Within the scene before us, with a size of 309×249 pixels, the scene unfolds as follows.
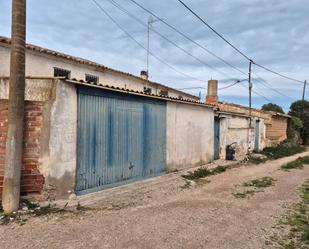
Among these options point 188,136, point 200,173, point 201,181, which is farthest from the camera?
point 188,136

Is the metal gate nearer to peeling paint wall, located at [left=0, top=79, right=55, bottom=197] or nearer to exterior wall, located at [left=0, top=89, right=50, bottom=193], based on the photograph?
peeling paint wall, located at [left=0, top=79, right=55, bottom=197]

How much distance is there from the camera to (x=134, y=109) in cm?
940

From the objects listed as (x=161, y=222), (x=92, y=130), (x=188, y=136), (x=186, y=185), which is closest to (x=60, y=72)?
(x=92, y=130)

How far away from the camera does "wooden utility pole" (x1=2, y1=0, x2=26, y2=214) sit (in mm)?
5961

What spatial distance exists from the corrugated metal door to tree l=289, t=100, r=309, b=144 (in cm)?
2945

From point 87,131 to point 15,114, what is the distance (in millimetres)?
2071

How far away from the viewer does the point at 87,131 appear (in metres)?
7.76

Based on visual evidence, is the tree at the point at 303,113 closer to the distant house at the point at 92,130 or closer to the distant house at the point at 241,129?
the distant house at the point at 241,129

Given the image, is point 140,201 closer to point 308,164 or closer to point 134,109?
point 134,109

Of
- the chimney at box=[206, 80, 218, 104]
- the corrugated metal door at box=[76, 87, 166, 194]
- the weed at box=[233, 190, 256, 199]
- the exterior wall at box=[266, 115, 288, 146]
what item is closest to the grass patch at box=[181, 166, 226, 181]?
the corrugated metal door at box=[76, 87, 166, 194]

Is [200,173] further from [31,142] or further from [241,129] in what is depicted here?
[241,129]

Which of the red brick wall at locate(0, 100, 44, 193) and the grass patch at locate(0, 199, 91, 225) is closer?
the grass patch at locate(0, 199, 91, 225)

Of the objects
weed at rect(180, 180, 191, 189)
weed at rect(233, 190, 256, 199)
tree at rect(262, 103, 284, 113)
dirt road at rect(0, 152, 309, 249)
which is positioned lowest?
weed at rect(233, 190, 256, 199)

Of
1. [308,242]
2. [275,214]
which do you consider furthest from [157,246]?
[275,214]
